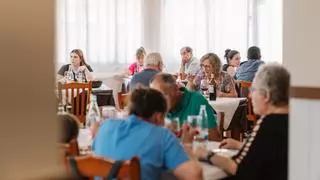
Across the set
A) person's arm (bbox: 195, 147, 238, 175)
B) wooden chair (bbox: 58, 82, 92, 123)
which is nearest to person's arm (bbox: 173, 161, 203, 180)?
person's arm (bbox: 195, 147, 238, 175)

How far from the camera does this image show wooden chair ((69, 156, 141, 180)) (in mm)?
1694

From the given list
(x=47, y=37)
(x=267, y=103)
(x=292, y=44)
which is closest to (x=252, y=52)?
(x=267, y=103)

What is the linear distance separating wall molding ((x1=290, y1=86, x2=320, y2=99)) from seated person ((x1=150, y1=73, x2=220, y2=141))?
3.77ft

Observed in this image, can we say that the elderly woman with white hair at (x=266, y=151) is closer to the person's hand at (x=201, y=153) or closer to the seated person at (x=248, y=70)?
the person's hand at (x=201, y=153)

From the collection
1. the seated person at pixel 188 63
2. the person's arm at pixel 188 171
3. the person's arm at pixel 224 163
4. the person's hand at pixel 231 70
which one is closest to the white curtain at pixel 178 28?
the seated person at pixel 188 63

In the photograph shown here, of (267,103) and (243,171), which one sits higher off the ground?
(267,103)

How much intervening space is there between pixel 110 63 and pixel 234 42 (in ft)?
6.80

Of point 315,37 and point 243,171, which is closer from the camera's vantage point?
point 315,37

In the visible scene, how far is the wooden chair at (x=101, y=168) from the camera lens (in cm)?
169

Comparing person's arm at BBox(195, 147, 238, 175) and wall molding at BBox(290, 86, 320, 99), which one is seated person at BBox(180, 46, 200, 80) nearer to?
person's arm at BBox(195, 147, 238, 175)

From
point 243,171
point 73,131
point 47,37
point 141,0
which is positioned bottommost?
point 243,171

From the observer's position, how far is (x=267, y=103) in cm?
245

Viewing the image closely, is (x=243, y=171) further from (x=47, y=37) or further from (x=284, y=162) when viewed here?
(x=47, y=37)

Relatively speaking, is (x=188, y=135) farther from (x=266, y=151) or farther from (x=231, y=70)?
(x=231, y=70)
